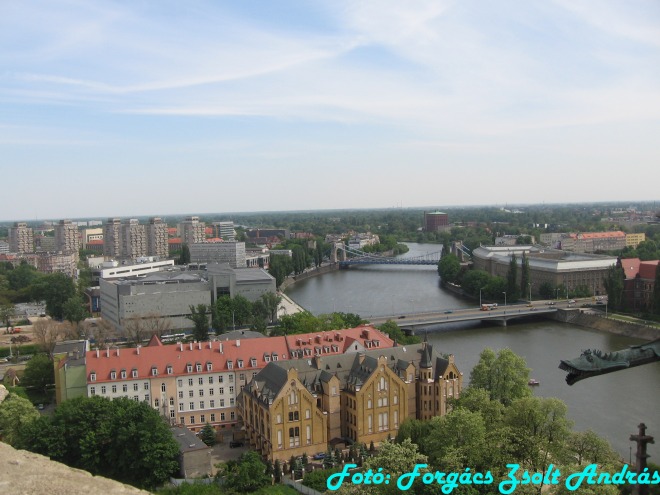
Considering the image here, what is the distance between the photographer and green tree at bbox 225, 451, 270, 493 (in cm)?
1705

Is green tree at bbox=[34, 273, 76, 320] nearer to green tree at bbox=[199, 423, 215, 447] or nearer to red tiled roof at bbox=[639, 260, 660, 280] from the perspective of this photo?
green tree at bbox=[199, 423, 215, 447]

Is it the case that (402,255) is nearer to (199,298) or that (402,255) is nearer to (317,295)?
(317,295)

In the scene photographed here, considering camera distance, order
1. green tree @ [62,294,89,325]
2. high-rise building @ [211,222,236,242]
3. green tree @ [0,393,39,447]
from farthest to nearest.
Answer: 1. high-rise building @ [211,222,236,242]
2. green tree @ [62,294,89,325]
3. green tree @ [0,393,39,447]

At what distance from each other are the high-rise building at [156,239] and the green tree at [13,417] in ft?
262

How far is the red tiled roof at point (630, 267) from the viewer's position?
153 ft

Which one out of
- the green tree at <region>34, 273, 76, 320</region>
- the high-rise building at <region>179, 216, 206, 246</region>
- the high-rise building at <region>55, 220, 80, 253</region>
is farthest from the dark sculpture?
the high-rise building at <region>55, 220, 80, 253</region>

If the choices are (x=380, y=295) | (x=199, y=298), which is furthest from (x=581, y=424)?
(x=380, y=295)

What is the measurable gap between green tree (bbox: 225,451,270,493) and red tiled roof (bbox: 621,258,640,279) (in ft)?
122

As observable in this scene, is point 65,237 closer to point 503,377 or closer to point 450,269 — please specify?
point 450,269

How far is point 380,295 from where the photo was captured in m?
58.9

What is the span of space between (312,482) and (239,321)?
2528cm

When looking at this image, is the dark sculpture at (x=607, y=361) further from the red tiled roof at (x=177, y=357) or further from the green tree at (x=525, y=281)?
the green tree at (x=525, y=281)

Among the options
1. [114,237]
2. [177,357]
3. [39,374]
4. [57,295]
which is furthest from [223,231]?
[177,357]

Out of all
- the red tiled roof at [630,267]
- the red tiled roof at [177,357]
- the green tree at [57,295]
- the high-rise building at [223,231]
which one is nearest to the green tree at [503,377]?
the red tiled roof at [177,357]
